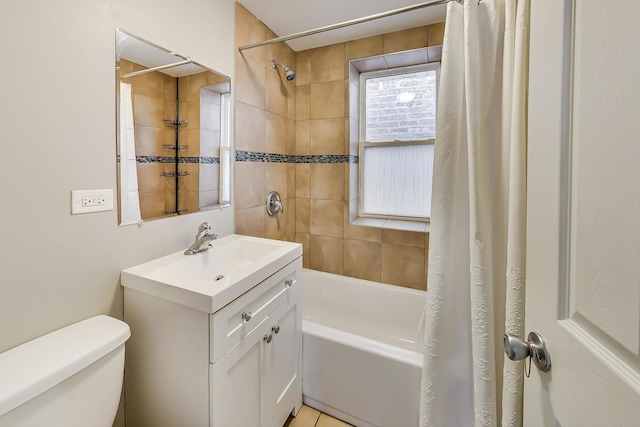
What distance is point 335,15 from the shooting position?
6.68 ft

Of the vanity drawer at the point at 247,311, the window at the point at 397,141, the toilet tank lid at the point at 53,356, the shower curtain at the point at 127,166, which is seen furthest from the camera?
the window at the point at 397,141

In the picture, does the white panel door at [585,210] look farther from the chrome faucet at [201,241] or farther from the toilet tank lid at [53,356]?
the chrome faucet at [201,241]

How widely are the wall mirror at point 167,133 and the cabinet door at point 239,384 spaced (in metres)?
0.74

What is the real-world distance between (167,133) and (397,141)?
1.77 metres

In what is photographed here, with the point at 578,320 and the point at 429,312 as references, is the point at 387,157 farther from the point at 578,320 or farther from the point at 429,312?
the point at 578,320

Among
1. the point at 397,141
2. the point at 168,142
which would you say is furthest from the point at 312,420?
the point at 397,141

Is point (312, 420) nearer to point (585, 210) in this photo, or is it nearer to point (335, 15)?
point (585, 210)

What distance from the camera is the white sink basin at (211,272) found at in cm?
103

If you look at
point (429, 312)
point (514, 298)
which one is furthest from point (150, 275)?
point (514, 298)

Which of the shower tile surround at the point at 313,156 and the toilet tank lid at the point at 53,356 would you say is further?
the shower tile surround at the point at 313,156

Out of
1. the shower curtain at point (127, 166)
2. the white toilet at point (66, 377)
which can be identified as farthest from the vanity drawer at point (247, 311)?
the shower curtain at point (127, 166)

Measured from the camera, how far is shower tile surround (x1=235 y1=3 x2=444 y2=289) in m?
2.04

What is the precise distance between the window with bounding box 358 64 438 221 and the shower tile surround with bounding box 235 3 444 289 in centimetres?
16

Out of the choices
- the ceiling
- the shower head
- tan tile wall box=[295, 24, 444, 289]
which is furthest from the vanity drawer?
the ceiling
